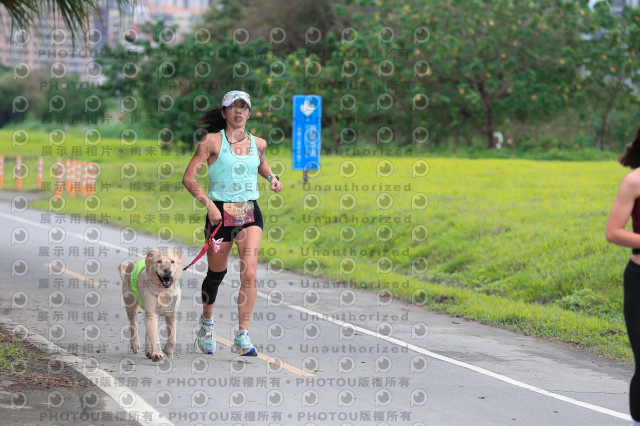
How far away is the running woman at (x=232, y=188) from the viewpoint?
27.5 feet

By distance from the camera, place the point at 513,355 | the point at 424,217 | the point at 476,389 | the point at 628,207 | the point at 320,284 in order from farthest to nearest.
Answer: the point at 424,217, the point at 320,284, the point at 513,355, the point at 476,389, the point at 628,207

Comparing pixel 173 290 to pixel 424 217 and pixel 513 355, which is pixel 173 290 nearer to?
pixel 513 355

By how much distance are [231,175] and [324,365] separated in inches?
72.9

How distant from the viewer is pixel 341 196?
21672mm

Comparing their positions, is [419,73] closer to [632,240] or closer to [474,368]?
[474,368]

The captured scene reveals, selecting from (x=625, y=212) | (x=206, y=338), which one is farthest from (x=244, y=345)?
(x=625, y=212)

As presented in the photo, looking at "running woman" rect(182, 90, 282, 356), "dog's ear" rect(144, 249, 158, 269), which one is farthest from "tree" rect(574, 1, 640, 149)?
"dog's ear" rect(144, 249, 158, 269)

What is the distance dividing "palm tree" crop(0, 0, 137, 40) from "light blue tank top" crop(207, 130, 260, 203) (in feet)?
11.6

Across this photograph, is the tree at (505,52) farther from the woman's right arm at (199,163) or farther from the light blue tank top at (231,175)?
the woman's right arm at (199,163)

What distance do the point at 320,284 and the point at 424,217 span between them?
428 centimetres

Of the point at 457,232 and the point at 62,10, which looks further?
the point at 457,232

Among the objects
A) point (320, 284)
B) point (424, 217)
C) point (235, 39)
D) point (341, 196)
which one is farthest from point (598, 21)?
point (320, 284)

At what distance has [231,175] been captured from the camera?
27.6ft

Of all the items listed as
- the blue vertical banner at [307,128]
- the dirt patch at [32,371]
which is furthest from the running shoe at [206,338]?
the blue vertical banner at [307,128]
